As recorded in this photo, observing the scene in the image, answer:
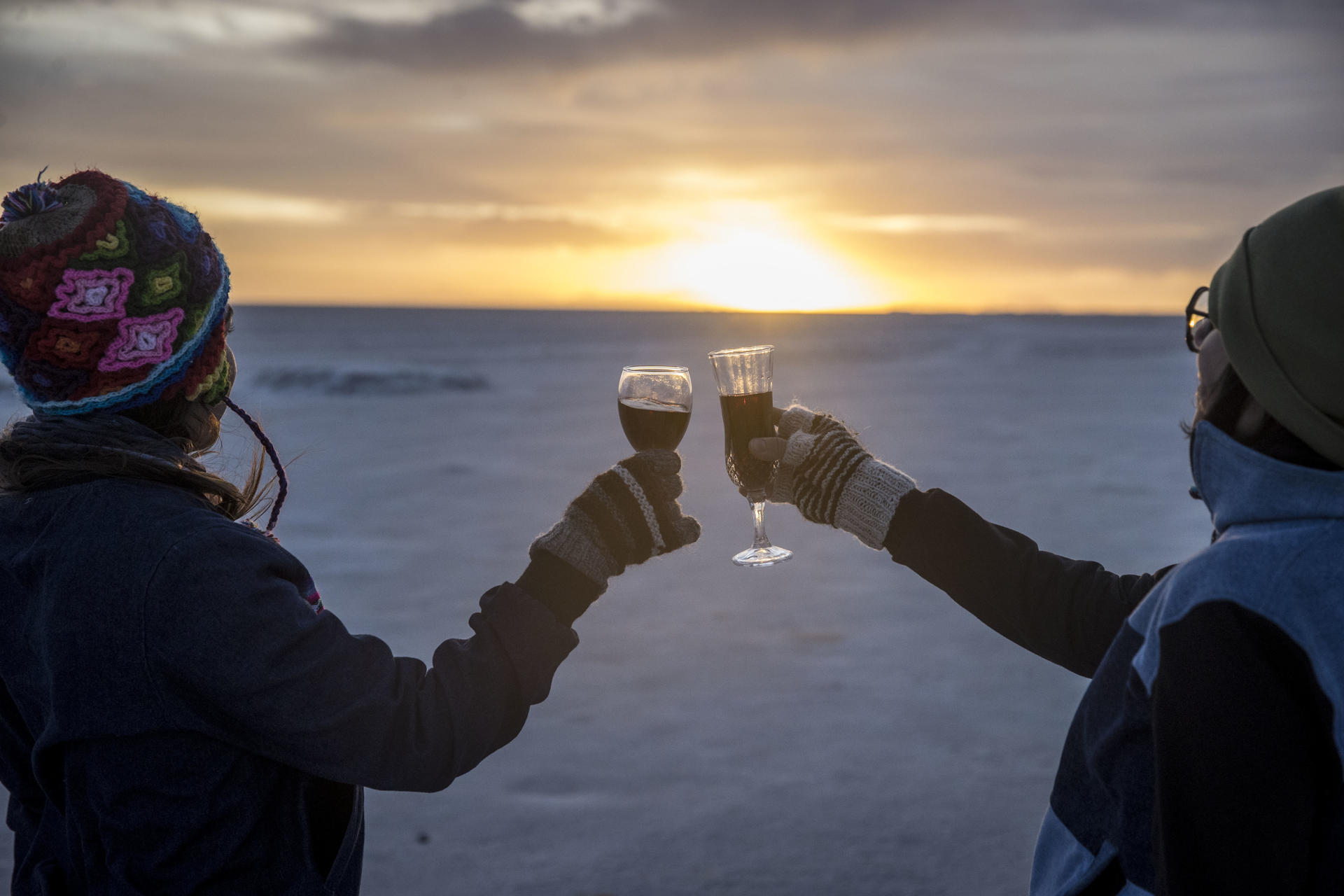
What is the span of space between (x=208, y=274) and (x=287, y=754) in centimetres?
79

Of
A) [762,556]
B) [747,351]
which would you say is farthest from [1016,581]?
[747,351]

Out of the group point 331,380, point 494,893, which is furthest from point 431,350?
point 494,893

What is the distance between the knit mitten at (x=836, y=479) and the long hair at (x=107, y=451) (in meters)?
1.39

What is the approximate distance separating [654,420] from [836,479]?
47cm

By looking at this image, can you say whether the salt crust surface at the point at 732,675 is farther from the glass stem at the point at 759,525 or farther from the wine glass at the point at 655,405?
the glass stem at the point at 759,525

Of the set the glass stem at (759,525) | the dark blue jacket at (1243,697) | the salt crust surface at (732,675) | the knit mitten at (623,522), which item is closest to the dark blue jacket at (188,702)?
the knit mitten at (623,522)

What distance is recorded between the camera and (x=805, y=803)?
147 inches

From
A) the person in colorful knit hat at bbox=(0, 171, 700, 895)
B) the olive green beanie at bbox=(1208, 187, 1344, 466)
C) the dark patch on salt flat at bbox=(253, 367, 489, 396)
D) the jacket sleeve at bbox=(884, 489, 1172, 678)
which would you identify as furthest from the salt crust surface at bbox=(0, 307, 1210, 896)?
the dark patch on salt flat at bbox=(253, 367, 489, 396)

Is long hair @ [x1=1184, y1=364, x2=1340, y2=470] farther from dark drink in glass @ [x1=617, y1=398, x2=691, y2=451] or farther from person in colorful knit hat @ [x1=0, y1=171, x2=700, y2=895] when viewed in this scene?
dark drink in glass @ [x1=617, y1=398, x2=691, y2=451]

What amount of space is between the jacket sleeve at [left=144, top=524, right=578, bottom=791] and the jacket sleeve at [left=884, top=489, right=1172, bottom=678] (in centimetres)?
109

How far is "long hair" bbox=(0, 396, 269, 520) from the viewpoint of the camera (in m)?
1.65

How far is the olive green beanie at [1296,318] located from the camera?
4.38 ft

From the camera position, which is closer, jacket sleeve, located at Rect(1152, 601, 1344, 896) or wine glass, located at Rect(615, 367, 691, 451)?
jacket sleeve, located at Rect(1152, 601, 1344, 896)

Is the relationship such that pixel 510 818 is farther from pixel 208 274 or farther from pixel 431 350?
pixel 431 350
